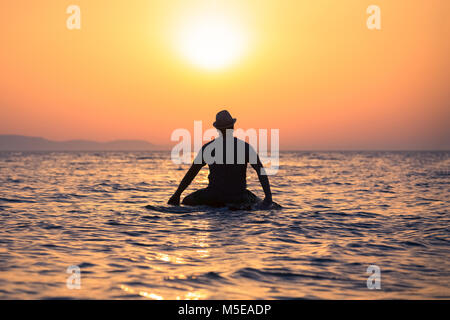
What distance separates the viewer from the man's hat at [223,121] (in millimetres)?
10312

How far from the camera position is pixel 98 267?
5.44m

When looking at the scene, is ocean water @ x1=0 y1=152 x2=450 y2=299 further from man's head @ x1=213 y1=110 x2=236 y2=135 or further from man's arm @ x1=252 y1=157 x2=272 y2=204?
man's head @ x1=213 y1=110 x2=236 y2=135

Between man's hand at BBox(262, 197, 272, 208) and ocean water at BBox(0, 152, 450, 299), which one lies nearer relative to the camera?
ocean water at BBox(0, 152, 450, 299)

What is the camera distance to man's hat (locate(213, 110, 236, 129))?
10.3 m

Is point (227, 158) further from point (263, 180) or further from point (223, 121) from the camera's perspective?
point (263, 180)

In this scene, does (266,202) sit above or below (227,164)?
below

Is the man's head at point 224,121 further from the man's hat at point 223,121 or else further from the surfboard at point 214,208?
the surfboard at point 214,208

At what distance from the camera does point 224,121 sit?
10305 millimetres

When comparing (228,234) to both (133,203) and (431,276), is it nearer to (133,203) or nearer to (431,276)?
(431,276)

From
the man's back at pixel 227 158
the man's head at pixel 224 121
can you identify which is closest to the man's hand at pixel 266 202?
the man's back at pixel 227 158

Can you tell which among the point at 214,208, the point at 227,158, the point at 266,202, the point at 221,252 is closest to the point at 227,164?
the point at 227,158

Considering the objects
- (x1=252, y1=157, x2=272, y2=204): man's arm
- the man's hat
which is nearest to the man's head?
the man's hat

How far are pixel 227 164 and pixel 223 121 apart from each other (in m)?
0.93

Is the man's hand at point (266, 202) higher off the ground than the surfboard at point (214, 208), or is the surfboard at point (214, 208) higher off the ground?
the man's hand at point (266, 202)
